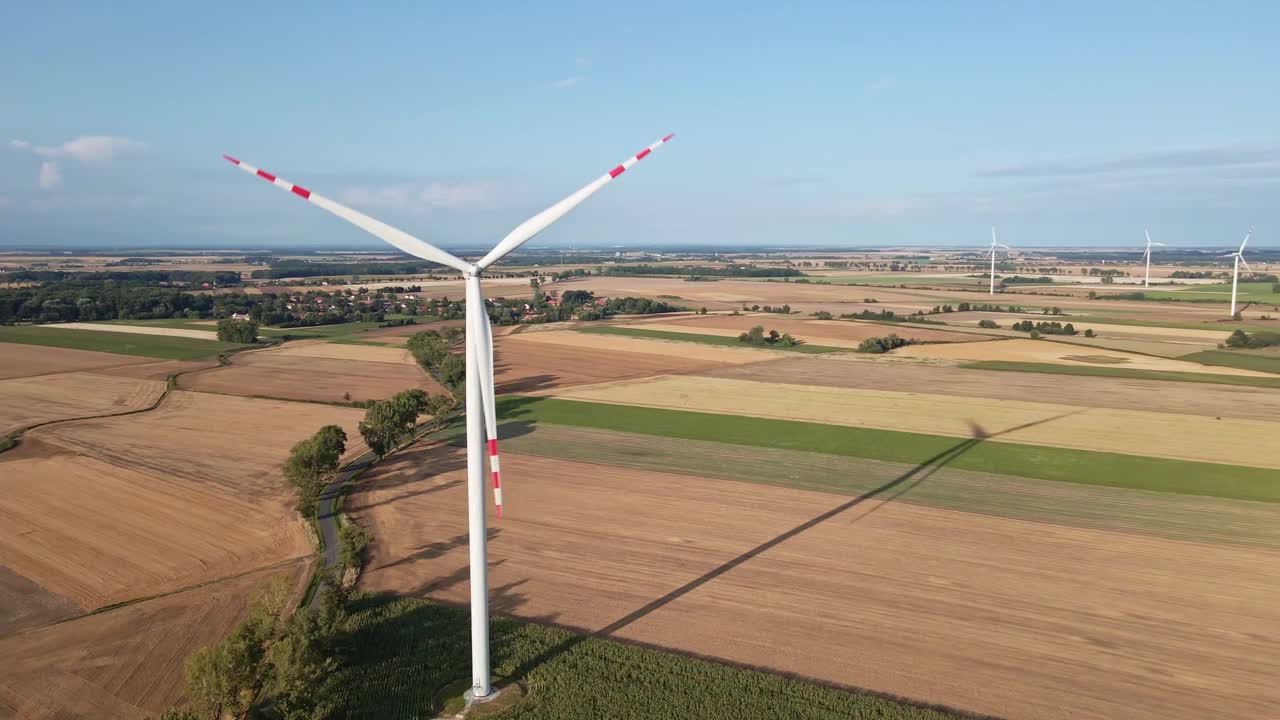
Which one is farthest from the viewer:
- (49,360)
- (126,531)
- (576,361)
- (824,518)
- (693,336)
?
(693,336)

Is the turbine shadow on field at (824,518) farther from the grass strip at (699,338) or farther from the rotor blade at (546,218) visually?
the grass strip at (699,338)

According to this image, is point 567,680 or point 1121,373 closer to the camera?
point 567,680

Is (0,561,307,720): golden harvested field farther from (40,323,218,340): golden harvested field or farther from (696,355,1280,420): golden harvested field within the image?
(40,323,218,340): golden harvested field

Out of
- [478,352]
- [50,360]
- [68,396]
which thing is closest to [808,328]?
[68,396]

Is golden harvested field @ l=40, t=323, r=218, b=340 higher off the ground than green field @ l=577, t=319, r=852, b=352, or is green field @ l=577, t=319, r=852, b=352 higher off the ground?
golden harvested field @ l=40, t=323, r=218, b=340

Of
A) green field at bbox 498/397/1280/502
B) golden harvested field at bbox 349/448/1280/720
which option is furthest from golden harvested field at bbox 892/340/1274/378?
golden harvested field at bbox 349/448/1280/720

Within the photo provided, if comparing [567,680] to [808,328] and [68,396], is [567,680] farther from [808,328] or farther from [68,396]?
[808,328]
